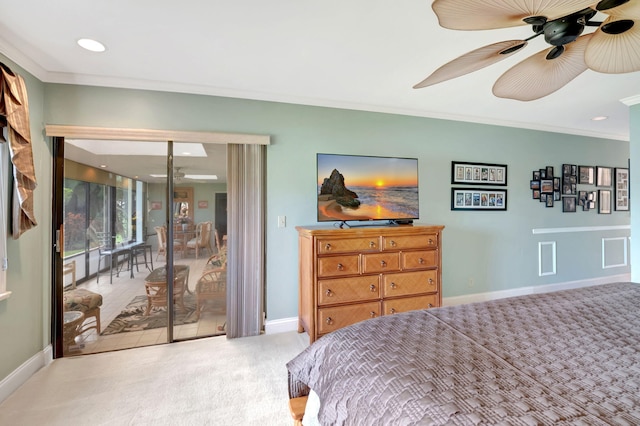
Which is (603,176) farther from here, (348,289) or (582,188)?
(348,289)

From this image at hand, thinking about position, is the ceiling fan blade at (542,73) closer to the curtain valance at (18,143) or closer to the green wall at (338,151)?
the green wall at (338,151)

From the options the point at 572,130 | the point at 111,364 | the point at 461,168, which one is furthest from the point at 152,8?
the point at 572,130

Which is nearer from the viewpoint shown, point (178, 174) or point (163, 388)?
point (163, 388)

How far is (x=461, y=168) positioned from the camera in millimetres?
3506

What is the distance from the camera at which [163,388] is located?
6.47 ft

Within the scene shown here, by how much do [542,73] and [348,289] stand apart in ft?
6.68

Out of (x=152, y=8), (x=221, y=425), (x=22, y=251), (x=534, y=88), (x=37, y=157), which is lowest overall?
(x=221, y=425)

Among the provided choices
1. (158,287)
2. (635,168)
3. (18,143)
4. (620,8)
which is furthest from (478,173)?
(18,143)

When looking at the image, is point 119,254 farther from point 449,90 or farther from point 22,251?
point 449,90

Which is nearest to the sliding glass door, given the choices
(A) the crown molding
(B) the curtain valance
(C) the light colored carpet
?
(C) the light colored carpet

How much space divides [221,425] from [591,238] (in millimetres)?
5471

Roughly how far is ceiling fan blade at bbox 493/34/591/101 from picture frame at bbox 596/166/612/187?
3.82m

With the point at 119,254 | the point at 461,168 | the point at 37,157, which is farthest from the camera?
the point at 461,168

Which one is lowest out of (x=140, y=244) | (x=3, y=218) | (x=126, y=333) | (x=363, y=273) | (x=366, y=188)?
(x=126, y=333)
